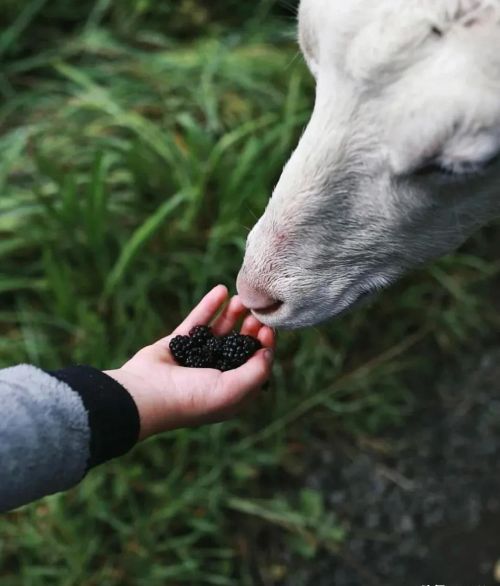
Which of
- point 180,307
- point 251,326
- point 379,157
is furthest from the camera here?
point 180,307

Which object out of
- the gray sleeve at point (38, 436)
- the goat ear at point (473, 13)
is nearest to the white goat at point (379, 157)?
the goat ear at point (473, 13)

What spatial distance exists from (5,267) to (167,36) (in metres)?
1.66

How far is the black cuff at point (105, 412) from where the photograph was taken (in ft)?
5.15

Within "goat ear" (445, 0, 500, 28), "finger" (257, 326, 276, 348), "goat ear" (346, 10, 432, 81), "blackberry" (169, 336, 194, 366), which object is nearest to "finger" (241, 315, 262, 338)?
"finger" (257, 326, 276, 348)

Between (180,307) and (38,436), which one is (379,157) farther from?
(180,307)

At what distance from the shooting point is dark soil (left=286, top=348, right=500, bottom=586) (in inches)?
105

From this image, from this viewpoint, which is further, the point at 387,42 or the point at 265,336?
the point at 265,336

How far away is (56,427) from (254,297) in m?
0.49

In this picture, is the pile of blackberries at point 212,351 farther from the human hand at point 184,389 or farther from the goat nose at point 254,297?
the goat nose at point 254,297

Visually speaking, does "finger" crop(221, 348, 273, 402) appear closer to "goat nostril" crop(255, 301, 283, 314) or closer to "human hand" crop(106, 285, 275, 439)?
"human hand" crop(106, 285, 275, 439)

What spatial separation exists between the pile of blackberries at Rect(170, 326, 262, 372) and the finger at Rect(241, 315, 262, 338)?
0.07 m

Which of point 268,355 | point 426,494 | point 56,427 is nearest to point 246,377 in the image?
point 268,355

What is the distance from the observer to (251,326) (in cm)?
187

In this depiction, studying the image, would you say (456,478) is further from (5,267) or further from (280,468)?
(5,267)
